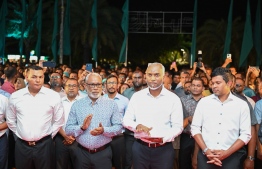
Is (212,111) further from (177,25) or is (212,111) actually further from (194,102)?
(177,25)

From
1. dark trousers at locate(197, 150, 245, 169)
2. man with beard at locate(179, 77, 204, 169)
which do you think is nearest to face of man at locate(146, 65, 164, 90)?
dark trousers at locate(197, 150, 245, 169)

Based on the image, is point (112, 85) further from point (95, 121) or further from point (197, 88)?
point (95, 121)

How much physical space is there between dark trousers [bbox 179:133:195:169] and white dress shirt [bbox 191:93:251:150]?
2456 mm

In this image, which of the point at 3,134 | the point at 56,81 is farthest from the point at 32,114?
the point at 56,81

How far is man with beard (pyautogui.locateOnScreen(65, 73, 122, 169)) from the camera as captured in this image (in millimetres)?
6590

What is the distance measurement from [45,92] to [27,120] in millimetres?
487

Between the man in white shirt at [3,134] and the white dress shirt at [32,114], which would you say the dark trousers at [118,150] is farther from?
the man in white shirt at [3,134]

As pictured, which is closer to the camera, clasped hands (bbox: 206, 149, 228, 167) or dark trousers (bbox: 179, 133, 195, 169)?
clasped hands (bbox: 206, 149, 228, 167)

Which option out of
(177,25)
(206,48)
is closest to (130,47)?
(206,48)

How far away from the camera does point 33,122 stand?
691cm

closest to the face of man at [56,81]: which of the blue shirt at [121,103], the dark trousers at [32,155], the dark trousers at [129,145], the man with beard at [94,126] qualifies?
A: the blue shirt at [121,103]

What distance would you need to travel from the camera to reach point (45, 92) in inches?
281

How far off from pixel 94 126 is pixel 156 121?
2.70 feet

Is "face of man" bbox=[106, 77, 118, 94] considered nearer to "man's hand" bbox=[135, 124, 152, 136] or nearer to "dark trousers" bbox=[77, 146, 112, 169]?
"dark trousers" bbox=[77, 146, 112, 169]
